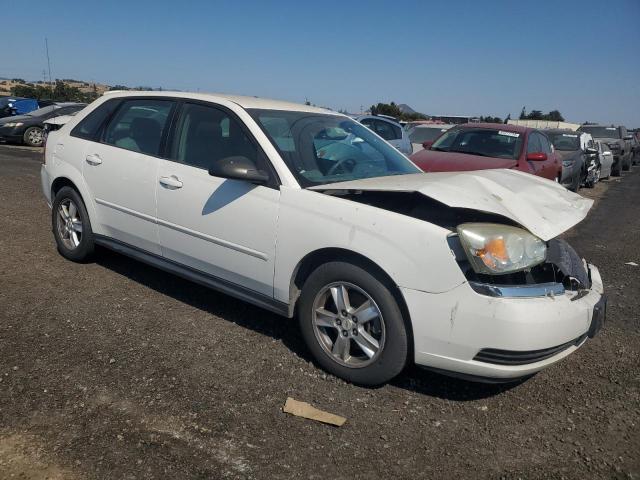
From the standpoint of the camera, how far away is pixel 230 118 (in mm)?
3932

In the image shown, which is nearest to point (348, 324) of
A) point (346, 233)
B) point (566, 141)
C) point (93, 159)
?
point (346, 233)

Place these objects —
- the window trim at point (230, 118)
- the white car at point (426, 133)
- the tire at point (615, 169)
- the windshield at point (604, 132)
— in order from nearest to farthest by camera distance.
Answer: the window trim at point (230, 118) < the white car at point (426, 133) < the tire at point (615, 169) < the windshield at point (604, 132)

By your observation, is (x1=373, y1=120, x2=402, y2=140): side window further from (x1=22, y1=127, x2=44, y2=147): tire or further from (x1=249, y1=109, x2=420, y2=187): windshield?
(x1=22, y1=127, x2=44, y2=147): tire

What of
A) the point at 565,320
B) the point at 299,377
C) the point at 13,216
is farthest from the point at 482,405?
the point at 13,216

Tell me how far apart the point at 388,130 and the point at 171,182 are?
28.2ft

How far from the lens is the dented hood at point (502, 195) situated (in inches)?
119

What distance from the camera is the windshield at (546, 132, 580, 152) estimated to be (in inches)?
525

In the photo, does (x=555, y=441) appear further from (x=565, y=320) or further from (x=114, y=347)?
(x=114, y=347)

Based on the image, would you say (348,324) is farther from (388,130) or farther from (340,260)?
(388,130)

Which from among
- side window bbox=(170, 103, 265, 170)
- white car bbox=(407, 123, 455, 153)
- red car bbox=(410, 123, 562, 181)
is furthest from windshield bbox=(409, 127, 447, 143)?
side window bbox=(170, 103, 265, 170)

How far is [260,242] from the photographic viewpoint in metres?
3.53

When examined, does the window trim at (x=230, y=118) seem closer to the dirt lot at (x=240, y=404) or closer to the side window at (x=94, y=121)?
the side window at (x=94, y=121)

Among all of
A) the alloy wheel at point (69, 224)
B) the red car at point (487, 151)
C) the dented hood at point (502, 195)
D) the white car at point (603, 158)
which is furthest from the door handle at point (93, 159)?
the white car at point (603, 158)

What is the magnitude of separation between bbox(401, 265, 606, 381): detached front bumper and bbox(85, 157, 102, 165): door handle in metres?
2.99
